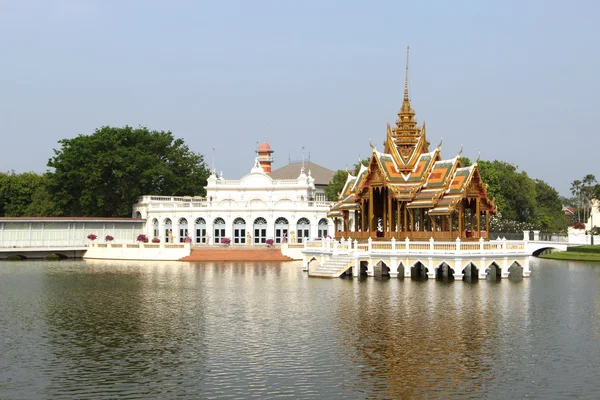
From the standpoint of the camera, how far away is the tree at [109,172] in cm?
7800

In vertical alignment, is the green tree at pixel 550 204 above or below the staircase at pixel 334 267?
above

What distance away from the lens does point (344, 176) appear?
9000cm

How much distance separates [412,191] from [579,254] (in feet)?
94.0

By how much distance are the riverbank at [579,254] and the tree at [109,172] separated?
37566mm

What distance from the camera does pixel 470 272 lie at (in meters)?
44.6

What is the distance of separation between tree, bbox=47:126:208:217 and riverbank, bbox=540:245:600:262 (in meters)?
37.6

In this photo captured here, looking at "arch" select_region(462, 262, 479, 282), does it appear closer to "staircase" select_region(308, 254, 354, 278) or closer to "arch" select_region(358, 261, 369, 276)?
"arch" select_region(358, 261, 369, 276)

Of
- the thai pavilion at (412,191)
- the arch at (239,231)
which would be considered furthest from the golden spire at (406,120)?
the arch at (239,231)

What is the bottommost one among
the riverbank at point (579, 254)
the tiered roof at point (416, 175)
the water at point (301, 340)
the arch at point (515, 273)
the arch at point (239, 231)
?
the water at point (301, 340)

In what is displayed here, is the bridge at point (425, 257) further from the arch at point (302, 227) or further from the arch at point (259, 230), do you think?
the arch at point (259, 230)

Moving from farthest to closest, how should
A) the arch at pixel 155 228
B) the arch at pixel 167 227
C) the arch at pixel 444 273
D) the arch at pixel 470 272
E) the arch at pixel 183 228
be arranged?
the arch at pixel 155 228 → the arch at pixel 167 227 → the arch at pixel 183 228 → the arch at pixel 444 273 → the arch at pixel 470 272

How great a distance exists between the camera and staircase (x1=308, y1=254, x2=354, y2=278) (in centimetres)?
4553

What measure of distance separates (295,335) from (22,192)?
69.7 meters

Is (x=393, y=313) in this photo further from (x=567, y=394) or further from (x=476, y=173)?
(x=476, y=173)
